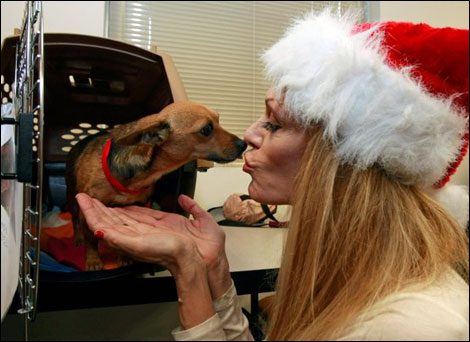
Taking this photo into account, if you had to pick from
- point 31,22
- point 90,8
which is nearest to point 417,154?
point 31,22

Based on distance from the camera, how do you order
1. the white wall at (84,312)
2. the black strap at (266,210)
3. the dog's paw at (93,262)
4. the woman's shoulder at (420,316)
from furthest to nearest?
1. the white wall at (84,312)
2. the dog's paw at (93,262)
3. the black strap at (266,210)
4. the woman's shoulder at (420,316)

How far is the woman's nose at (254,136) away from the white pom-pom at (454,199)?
0.74 feet

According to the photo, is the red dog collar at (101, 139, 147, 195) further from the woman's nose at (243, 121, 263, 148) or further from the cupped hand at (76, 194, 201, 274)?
the woman's nose at (243, 121, 263, 148)

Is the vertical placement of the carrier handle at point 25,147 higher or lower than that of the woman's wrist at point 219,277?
higher

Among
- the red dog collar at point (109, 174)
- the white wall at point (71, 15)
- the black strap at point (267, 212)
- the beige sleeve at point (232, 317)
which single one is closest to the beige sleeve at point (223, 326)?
the beige sleeve at point (232, 317)

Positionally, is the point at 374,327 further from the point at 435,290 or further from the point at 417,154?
the point at 417,154

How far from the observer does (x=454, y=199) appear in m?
0.48

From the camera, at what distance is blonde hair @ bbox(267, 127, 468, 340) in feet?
1.41

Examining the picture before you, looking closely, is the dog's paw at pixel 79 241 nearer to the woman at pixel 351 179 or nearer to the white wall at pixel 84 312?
the woman at pixel 351 179

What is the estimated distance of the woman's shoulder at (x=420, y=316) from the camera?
34cm

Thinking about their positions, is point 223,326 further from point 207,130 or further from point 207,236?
point 207,130

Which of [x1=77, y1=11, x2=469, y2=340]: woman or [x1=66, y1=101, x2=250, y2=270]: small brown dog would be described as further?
[x1=66, y1=101, x2=250, y2=270]: small brown dog

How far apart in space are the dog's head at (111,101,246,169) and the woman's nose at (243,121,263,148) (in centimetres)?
2

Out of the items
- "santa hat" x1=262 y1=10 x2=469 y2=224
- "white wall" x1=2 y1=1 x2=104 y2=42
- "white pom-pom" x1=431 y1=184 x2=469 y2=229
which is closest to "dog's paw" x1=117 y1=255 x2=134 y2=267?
"santa hat" x1=262 y1=10 x2=469 y2=224
